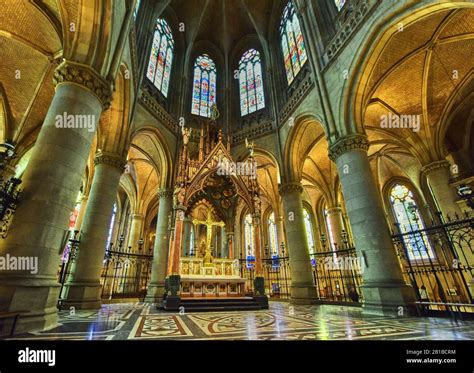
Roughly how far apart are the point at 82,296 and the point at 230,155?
847 centimetres

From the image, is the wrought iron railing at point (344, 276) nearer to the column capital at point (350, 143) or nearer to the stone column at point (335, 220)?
the stone column at point (335, 220)

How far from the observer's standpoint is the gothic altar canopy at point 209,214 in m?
8.48

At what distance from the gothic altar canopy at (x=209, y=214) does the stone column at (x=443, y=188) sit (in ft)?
29.1

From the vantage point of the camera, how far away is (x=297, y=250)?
1113 centimetres

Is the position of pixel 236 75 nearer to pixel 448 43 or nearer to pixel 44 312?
pixel 448 43

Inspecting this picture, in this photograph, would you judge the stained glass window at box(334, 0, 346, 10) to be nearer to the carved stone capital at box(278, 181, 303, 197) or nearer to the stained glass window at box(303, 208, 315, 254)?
the carved stone capital at box(278, 181, 303, 197)

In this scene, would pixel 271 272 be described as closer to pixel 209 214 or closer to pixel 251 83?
pixel 209 214

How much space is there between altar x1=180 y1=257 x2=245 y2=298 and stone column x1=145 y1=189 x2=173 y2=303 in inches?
110

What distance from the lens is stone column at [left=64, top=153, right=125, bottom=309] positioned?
7.36 m

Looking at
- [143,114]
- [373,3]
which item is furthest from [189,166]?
[373,3]

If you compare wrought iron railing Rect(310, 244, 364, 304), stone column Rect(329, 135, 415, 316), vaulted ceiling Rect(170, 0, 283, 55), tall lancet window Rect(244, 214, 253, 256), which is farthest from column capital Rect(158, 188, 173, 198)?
vaulted ceiling Rect(170, 0, 283, 55)

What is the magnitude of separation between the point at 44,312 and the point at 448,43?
1588cm

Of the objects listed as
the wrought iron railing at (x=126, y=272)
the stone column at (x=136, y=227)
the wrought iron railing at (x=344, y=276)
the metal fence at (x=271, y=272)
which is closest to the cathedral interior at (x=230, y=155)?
the stone column at (x=136, y=227)
